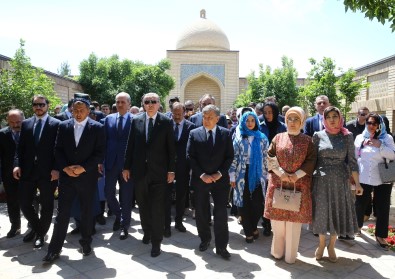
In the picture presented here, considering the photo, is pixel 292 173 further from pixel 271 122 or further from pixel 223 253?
pixel 271 122

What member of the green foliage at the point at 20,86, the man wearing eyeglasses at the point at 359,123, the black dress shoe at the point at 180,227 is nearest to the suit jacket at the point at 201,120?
the black dress shoe at the point at 180,227

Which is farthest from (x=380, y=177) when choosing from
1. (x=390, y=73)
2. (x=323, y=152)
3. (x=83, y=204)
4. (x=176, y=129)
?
(x=390, y=73)

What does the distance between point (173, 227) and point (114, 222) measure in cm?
93

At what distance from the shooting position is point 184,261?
4.21 m

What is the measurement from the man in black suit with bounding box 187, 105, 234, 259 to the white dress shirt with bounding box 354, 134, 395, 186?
202 centimetres

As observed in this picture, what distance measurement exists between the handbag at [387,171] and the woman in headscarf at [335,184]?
878 millimetres

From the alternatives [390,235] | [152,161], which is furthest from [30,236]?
[390,235]

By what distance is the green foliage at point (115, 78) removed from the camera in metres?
19.4

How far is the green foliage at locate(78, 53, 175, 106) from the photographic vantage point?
63.5 feet

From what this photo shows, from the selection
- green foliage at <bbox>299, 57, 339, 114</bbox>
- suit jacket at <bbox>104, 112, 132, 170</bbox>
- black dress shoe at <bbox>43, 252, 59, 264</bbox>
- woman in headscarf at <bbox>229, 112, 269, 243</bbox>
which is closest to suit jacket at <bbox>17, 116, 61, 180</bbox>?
suit jacket at <bbox>104, 112, 132, 170</bbox>

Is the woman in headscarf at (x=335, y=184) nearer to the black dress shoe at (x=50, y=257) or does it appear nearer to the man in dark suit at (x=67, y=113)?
the black dress shoe at (x=50, y=257)

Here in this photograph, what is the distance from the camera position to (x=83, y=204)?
4352 mm

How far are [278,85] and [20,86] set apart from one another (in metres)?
17.8

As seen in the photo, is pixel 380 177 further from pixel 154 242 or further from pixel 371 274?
pixel 154 242
